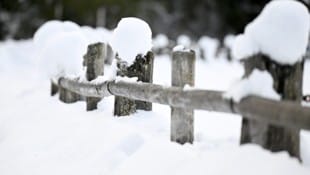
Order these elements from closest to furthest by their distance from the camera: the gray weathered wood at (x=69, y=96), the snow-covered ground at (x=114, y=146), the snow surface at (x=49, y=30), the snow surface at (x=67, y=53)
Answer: the snow-covered ground at (x=114, y=146)
the gray weathered wood at (x=69, y=96)
the snow surface at (x=67, y=53)
the snow surface at (x=49, y=30)

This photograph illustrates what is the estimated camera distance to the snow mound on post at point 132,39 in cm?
453

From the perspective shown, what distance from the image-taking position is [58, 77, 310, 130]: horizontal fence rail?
251 centimetres

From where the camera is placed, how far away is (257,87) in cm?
280

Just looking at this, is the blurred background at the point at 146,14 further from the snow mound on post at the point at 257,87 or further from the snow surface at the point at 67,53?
the snow mound on post at the point at 257,87

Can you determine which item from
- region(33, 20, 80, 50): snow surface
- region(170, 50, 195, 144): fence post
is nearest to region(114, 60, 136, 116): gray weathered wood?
region(170, 50, 195, 144): fence post

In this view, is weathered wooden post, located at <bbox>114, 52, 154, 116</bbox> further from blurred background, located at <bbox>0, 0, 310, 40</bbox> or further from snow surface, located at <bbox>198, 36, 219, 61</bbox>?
blurred background, located at <bbox>0, 0, 310, 40</bbox>

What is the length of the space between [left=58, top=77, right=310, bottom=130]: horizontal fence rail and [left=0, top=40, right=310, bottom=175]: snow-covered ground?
0.73 ft

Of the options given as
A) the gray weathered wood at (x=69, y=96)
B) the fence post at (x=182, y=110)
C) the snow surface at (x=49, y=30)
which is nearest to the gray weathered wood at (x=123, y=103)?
the fence post at (x=182, y=110)

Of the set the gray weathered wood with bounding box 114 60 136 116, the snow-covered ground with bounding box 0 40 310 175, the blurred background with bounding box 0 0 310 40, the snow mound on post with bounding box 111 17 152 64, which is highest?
the blurred background with bounding box 0 0 310 40

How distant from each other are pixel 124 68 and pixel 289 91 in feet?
7.24

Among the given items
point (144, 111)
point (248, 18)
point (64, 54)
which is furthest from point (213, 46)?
point (144, 111)

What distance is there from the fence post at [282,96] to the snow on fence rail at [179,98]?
7 cm

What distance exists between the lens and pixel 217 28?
1248 inches

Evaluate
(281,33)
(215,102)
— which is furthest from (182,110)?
(281,33)
